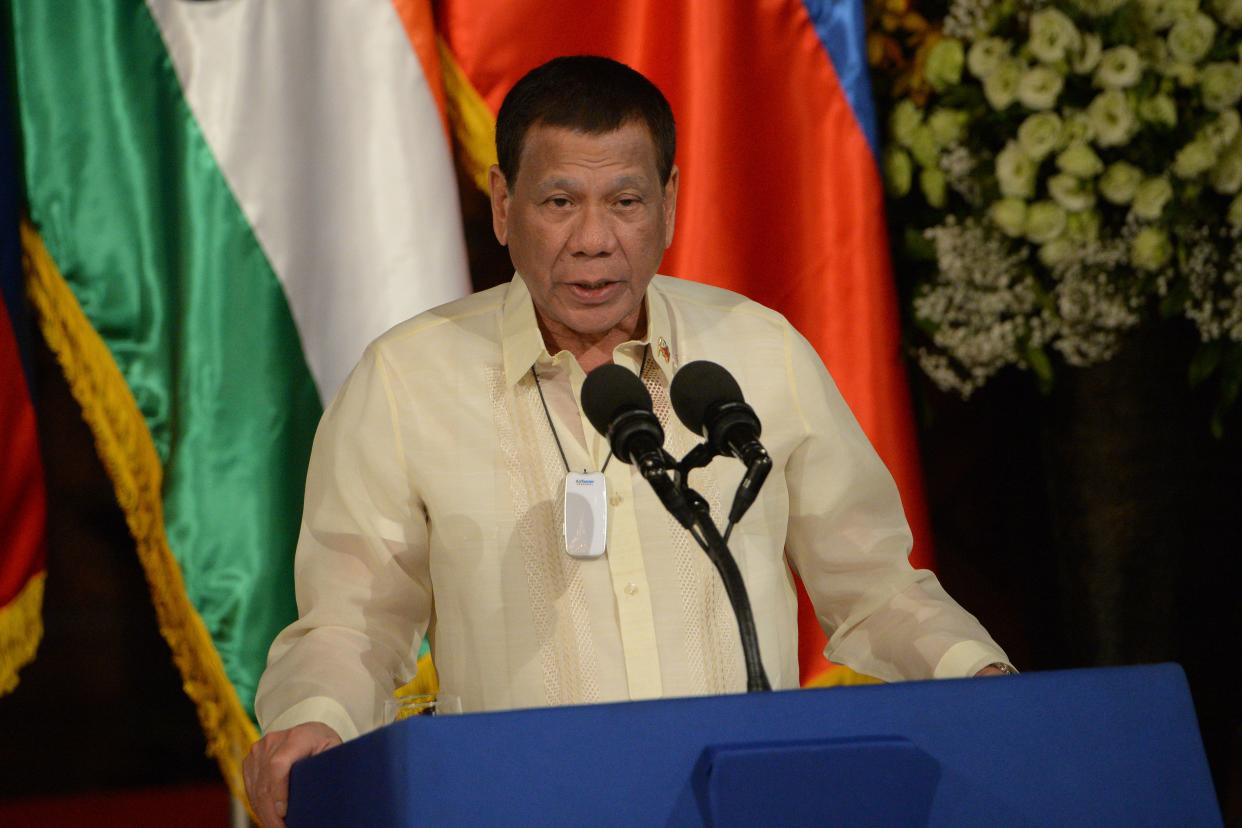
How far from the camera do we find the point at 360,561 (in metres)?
1.67

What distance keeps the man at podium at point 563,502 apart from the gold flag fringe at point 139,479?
778 mm

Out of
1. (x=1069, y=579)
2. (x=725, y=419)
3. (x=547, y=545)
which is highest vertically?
(x=725, y=419)

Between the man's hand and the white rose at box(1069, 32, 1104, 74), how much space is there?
6.63 ft

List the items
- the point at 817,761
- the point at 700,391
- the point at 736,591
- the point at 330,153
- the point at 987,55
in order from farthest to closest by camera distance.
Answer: the point at 987,55 → the point at 330,153 → the point at 700,391 → the point at 736,591 → the point at 817,761

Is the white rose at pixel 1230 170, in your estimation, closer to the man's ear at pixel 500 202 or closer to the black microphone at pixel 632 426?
the man's ear at pixel 500 202

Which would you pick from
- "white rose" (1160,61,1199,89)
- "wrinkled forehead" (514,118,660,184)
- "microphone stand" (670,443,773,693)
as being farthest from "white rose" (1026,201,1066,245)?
"microphone stand" (670,443,773,693)

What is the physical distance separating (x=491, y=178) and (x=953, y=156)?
133 centimetres

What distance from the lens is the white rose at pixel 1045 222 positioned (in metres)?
2.73

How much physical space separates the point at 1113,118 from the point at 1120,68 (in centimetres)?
9

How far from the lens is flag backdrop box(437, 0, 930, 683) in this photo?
2.67 metres

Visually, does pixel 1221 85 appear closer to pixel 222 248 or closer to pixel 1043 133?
pixel 1043 133

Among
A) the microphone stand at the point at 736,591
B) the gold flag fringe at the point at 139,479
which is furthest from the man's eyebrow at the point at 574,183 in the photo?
the gold flag fringe at the point at 139,479

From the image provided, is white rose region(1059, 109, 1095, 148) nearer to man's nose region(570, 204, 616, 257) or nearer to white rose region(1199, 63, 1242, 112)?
Answer: white rose region(1199, 63, 1242, 112)

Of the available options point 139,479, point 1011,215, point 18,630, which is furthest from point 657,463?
point 1011,215
